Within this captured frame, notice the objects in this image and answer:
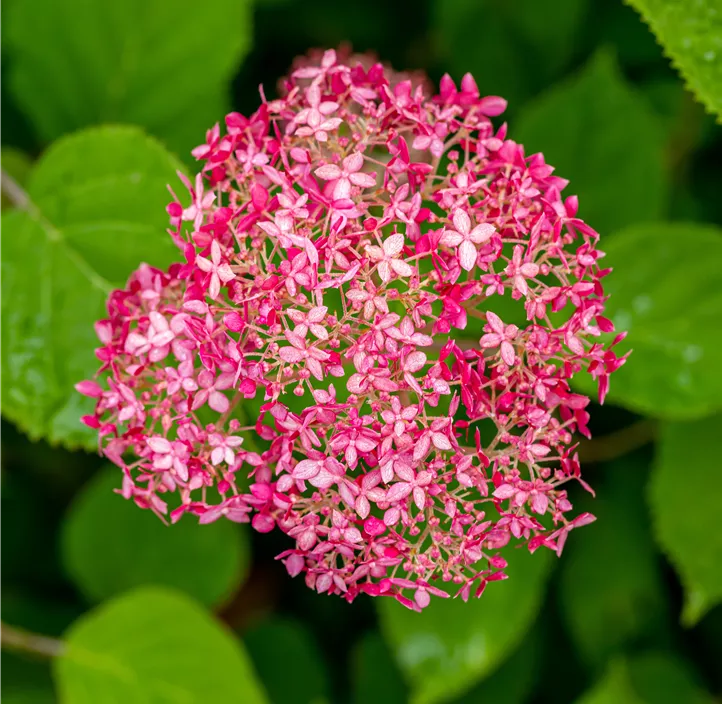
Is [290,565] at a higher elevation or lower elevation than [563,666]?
higher

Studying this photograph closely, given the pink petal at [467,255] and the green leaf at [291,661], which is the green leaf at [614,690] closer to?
the green leaf at [291,661]

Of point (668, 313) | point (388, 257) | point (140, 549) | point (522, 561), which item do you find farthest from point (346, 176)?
point (140, 549)

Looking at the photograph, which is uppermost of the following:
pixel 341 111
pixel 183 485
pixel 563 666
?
pixel 341 111

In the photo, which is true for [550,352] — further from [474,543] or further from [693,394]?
[693,394]

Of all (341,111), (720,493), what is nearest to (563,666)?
(720,493)

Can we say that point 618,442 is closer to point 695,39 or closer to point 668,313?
point 668,313

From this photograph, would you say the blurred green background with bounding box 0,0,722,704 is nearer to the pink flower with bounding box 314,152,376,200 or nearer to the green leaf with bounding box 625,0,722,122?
the green leaf with bounding box 625,0,722,122
